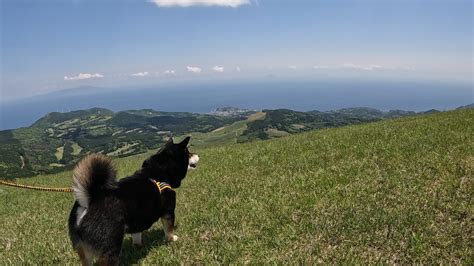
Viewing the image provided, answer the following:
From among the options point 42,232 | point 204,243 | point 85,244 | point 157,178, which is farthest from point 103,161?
point 42,232

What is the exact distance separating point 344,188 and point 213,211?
3.38 m

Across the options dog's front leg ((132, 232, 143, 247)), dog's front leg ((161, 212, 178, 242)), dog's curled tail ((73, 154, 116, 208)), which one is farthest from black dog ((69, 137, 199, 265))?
dog's front leg ((132, 232, 143, 247))

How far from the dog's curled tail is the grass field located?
75.5 inches

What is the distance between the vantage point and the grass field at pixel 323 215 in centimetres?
695

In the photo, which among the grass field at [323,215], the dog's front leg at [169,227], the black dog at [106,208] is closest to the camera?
the black dog at [106,208]

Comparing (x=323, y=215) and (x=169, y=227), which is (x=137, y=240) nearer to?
(x=169, y=227)

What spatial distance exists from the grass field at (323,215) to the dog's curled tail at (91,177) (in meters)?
1.92

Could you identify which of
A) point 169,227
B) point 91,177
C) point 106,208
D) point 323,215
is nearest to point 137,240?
point 169,227

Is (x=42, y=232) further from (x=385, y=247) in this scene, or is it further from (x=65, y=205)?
(x=385, y=247)

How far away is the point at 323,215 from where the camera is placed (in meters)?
8.51

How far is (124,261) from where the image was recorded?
7.91 metres

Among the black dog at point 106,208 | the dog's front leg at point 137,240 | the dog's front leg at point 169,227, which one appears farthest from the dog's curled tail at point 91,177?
the dog's front leg at point 137,240

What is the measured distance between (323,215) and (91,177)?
190 inches

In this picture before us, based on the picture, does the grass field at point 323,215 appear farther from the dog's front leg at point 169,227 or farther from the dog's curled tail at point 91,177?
the dog's curled tail at point 91,177
